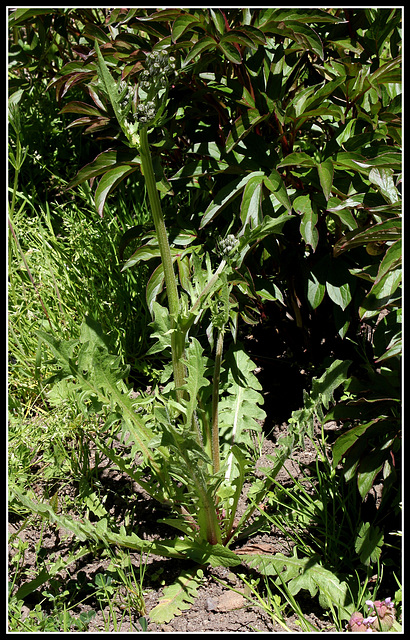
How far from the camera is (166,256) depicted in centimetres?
161

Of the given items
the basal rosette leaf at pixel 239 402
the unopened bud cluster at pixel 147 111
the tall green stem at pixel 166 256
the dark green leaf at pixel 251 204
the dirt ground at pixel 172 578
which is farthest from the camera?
the basal rosette leaf at pixel 239 402

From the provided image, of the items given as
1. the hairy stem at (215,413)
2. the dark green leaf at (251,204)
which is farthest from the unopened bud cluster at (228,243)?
the hairy stem at (215,413)

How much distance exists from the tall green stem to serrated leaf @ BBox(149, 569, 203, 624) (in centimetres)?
61

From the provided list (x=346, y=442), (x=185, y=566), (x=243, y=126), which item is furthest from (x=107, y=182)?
(x=185, y=566)

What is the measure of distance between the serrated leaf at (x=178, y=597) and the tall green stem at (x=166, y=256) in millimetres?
606

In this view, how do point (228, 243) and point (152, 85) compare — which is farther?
point (228, 243)

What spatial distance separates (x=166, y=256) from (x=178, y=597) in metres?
1.05

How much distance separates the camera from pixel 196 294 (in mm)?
1891

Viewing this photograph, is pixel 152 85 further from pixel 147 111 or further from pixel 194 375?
pixel 194 375

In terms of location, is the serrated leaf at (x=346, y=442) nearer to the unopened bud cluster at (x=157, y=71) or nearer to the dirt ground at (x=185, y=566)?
the dirt ground at (x=185, y=566)

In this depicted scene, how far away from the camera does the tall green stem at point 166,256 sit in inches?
58.1
